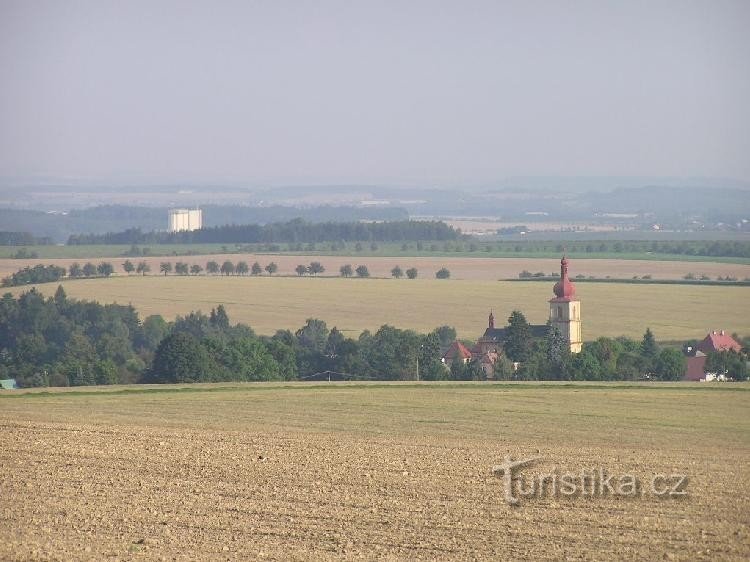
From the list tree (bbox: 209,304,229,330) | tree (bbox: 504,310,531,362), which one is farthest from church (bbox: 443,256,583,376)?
tree (bbox: 209,304,229,330)

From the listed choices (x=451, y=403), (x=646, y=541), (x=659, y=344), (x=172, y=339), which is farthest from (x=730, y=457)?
(x=659, y=344)

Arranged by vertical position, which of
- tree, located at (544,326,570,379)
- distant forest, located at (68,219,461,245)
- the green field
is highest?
distant forest, located at (68,219,461,245)

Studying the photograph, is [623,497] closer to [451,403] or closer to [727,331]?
[451,403]

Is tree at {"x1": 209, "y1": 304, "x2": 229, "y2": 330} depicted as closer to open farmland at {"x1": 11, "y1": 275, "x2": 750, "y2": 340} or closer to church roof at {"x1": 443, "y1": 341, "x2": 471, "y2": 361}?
open farmland at {"x1": 11, "y1": 275, "x2": 750, "y2": 340}

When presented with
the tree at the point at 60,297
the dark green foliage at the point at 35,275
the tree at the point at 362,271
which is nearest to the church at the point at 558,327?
the tree at the point at 60,297

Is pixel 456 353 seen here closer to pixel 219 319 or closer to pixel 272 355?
pixel 272 355

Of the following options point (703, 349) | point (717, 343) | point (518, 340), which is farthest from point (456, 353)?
point (717, 343)
